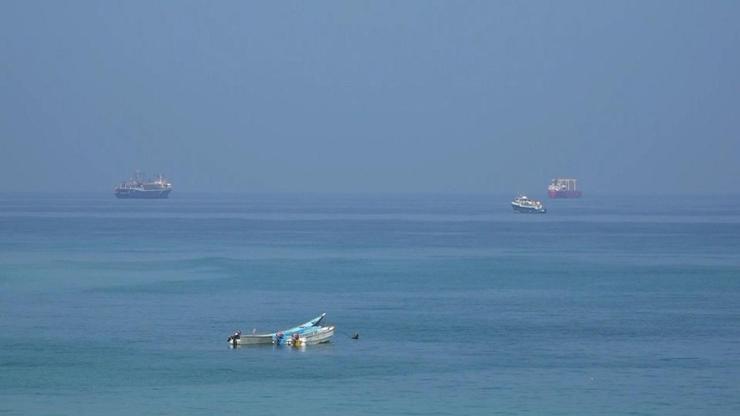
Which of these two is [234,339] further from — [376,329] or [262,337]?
[376,329]

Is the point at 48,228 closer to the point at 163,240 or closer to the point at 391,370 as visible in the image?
the point at 163,240

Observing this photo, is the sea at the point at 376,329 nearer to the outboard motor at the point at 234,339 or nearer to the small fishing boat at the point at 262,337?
the outboard motor at the point at 234,339

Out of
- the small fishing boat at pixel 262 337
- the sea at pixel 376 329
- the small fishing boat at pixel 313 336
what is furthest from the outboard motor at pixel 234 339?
the small fishing boat at pixel 313 336

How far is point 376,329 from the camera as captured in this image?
55.7 metres

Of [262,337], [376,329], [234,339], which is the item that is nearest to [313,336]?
[262,337]

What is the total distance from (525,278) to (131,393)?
42.3 meters

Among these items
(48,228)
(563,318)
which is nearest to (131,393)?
(563,318)

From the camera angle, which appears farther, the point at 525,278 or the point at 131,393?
the point at 525,278

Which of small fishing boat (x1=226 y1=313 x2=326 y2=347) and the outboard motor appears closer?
the outboard motor

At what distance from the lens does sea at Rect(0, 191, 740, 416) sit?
40.5 meters

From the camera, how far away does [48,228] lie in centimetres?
14775

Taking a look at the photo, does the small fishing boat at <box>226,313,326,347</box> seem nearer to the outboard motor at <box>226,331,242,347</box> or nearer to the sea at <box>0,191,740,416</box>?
the outboard motor at <box>226,331,242,347</box>

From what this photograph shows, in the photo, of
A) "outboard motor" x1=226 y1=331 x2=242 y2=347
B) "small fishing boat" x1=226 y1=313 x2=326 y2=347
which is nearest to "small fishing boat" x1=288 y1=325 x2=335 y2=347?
"small fishing boat" x1=226 y1=313 x2=326 y2=347

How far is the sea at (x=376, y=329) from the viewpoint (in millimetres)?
40531
